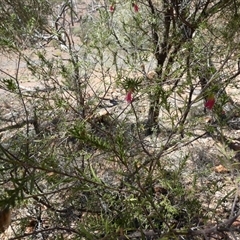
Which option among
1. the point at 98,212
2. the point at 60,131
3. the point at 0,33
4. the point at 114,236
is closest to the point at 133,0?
the point at 0,33

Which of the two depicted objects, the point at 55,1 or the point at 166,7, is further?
the point at 55,1

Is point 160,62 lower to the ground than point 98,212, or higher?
higher

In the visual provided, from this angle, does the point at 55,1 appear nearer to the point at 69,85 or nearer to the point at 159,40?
the point at 159,40

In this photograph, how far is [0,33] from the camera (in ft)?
8.61

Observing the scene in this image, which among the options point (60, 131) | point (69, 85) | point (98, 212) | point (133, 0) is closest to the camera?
point (98, 212)

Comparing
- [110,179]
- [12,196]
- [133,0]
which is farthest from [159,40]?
[12,196]

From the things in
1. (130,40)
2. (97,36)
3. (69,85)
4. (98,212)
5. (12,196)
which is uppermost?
(130,40)

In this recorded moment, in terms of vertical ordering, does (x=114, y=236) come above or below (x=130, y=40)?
below

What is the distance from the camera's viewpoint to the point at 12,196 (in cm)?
89

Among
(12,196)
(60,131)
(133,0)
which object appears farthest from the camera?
(133,0)

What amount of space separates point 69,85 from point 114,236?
1.74 meters

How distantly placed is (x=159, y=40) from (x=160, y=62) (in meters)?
0.20

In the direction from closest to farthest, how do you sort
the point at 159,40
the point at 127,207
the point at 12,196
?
the point at 12,196 < the point at 127,207 < the point at 159,40

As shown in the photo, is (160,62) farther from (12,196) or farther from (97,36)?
(12,196)
